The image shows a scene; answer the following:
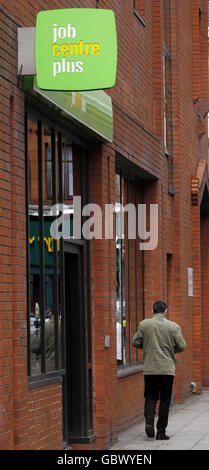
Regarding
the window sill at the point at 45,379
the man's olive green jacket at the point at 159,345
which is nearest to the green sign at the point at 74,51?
the window sill at the point at 45,379

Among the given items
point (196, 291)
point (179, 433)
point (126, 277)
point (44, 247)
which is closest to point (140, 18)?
point (126, 277)

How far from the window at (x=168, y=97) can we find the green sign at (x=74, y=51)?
9302mm

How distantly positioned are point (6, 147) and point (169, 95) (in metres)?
10.1

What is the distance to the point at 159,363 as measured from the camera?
495 inches

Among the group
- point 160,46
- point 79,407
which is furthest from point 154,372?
point 160,46

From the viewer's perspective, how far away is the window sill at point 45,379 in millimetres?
9258

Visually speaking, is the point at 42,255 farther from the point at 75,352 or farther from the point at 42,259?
the point at 75,352

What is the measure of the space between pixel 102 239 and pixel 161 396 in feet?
7.15

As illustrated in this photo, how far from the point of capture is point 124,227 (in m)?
14.7

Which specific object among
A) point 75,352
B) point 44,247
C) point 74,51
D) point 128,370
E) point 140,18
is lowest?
point 128,370

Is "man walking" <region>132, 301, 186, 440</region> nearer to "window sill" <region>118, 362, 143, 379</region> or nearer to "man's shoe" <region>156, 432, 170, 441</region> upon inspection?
"man's shoe" <region>156, 432, 170, 441</region>

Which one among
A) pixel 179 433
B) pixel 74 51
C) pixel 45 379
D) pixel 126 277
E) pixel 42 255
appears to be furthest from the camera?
pixel 126 277

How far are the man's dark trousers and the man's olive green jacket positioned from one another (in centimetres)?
12

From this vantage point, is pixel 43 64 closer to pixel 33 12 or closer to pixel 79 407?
pixel 33 12
